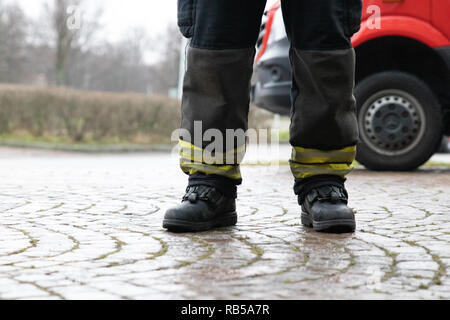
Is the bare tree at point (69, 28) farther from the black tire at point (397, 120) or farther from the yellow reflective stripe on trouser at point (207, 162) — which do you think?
the yellow reflective stripe on trouser at point (207, 162)

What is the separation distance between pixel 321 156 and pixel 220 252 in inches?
31.2

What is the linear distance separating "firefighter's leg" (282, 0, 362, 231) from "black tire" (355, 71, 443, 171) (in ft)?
10.6

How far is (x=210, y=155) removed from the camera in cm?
316

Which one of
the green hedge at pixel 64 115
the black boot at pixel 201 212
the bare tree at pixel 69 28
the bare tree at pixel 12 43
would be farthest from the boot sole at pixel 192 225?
the bare tree at pixel 12 43

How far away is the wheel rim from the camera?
633 cm

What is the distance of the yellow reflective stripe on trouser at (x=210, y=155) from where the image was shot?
316cm

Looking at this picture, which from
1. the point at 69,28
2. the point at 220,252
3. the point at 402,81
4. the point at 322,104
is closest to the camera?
the point at 220,252

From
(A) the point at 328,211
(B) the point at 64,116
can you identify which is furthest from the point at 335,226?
(B) the point at 64,116

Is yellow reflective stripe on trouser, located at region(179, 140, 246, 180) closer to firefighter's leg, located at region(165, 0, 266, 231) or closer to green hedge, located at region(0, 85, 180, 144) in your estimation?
firefighter's leg, located at region(165, 0, 266, 231)

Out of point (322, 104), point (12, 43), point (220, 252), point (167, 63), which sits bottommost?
point (220, 252)

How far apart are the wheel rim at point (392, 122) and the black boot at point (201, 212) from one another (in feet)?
11.2

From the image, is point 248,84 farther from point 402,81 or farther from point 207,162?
point 402,81
